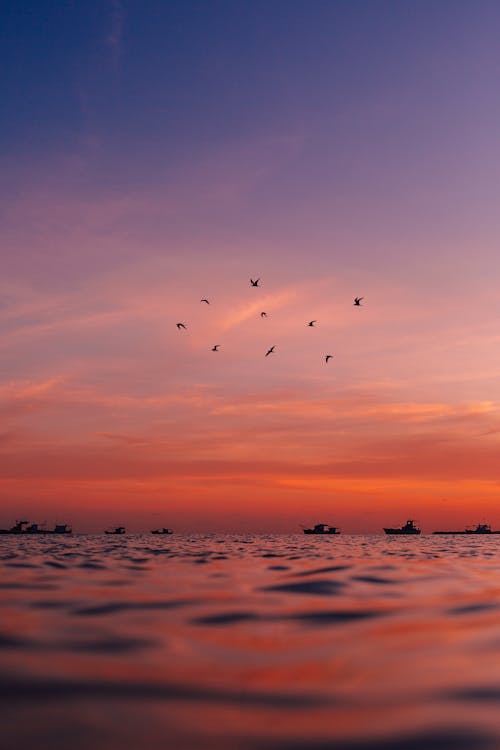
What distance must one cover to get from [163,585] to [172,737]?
15704mm

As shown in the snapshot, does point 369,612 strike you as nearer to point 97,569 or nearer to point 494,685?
point 494,685

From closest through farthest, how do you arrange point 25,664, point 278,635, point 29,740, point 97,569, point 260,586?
1. point 29,740
2. point 25,664
3. point 278,635
4. point 260,586
5. point 97,569

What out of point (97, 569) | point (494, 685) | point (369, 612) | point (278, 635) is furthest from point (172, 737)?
point (97, 569)

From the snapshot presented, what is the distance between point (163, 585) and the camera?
73.7 feet

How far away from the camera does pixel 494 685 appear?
941 centimetres

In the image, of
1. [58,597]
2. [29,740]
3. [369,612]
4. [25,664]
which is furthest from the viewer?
[58,597]

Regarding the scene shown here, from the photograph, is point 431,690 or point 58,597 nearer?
point 431,690

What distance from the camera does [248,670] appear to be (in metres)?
10.1

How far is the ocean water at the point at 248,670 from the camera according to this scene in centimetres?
738

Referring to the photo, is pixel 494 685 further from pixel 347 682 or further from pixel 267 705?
pixel 267 705

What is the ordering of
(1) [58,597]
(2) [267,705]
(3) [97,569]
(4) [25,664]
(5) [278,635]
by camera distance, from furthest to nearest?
(3) [97,569] < (1) [58,597] < (5) [278,635] < (4) [25,664] < (2) [267,705]

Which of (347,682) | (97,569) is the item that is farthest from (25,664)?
(97,569)

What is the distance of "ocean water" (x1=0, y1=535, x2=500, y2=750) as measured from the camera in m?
7.38

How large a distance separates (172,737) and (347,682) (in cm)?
335
